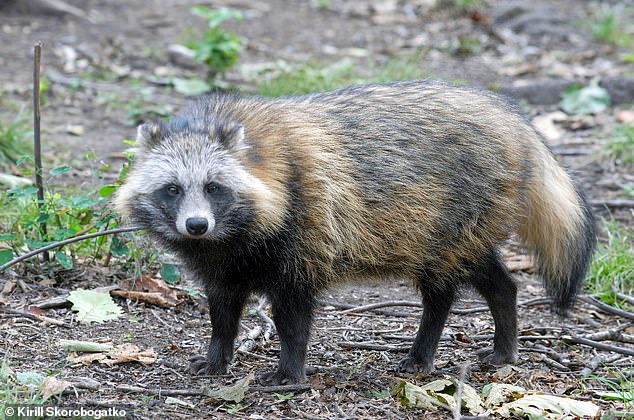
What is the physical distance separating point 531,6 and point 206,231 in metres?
11.8

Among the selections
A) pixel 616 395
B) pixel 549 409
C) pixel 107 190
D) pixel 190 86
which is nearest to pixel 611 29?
pixel 190 86

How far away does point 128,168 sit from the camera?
584 centimetres

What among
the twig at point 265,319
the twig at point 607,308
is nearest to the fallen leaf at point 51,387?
the twig at point 265,319

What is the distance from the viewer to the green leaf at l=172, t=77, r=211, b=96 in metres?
11.1

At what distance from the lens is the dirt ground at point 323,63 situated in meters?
5.24

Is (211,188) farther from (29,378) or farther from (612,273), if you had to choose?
(612,273)

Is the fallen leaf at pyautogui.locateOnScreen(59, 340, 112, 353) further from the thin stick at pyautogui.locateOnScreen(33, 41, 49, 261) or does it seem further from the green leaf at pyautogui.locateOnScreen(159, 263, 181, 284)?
the thin stick at pyautogui.locateOnScreen(33, 41, 49, 261)

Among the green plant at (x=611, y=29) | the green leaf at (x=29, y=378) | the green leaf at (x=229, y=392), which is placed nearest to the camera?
the green leaf at (x=29, y=378)

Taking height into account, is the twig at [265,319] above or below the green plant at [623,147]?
below

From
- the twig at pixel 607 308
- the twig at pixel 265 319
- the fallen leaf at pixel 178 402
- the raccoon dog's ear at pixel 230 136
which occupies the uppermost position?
the raccoon dog's ear at pixel 230 136

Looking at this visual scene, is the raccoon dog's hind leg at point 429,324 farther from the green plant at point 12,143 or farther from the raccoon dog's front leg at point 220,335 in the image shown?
the green plant at point 12,143

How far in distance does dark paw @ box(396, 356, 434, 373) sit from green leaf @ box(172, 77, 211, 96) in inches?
244

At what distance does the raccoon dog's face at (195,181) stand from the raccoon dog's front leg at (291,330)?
0.51 m

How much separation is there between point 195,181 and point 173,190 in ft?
0.52
